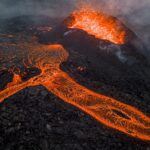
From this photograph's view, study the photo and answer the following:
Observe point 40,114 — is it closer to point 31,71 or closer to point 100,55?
point 31,71

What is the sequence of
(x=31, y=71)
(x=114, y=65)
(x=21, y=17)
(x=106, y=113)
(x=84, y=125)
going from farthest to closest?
(x=21, y=17), (x=114, y=65), (x=31, y=71), (x=106, y=113), (x=84, y=125)

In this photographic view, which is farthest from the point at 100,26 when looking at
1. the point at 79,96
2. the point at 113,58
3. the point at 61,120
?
the point at 61,120

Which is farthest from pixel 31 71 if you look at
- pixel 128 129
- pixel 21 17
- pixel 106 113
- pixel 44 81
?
pixel 21 17

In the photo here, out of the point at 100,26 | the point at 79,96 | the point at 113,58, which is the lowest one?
the point at 79,96

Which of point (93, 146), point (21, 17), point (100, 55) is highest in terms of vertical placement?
point (21, 17)

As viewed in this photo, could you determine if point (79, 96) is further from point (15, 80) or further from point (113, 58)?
point (113, 58)

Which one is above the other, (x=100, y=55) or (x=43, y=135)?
(x=100, y=55)

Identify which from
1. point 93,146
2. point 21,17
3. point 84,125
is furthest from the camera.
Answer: point 21,17
